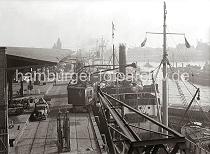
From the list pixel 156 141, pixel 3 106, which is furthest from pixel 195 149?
pixel 156 141

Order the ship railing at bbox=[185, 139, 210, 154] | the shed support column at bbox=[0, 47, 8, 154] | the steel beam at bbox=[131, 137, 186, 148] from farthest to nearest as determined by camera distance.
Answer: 1. the ship railing at bbox=[185, 139, 210, 154]
2. the shed support column at bbox=[0, 47, 8, 154]
3. the steel beam at bbox=[131, 137, 186, 148]

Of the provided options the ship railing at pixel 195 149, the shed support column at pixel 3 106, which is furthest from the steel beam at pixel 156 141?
the ship railing at pixel 195 149

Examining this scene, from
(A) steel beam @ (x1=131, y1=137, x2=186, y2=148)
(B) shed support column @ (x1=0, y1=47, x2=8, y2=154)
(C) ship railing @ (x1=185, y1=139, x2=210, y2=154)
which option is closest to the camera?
(A) steel beam @ (x1=131, y1=137, x2=186, y2=148)

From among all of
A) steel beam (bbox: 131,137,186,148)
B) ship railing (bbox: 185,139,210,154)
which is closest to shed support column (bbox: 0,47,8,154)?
steel beam (bbox: 131,137,186,148)

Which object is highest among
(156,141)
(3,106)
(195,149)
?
(156,141)

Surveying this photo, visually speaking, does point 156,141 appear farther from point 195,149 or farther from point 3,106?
point 195,149

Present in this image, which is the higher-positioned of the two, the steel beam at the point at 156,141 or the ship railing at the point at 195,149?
the steel beam at the point at 156,141

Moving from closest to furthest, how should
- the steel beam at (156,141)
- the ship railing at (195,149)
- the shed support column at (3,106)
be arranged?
the steel beam at (156,141) < the shed support column at (3,106) < the ship railing at (195,149)

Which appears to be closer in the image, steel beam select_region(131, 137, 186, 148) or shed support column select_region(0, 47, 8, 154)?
steel beam select_region(131, 137, 186, 148)

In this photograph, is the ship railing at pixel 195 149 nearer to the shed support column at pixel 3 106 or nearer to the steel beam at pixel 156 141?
the shed support column at pixel 3 106

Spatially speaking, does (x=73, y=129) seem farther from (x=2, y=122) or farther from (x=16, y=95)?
(x=16, y=95)

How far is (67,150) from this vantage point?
12977 millimetres

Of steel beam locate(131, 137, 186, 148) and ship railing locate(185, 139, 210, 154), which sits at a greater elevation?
steel beam locate(131, 137, 186, 148)

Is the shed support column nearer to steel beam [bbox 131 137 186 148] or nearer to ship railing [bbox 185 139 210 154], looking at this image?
steel beam [bbox 131 137 186 148]
